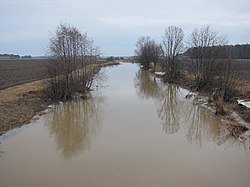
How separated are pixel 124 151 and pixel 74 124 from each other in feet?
16.4

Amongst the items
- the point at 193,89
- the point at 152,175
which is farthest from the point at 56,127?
the point at 193,89

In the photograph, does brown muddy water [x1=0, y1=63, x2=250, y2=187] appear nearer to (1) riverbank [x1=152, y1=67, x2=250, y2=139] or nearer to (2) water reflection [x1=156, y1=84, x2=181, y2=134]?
(2) water reflection [x1=156, y1=84, x2=181, y2=134]

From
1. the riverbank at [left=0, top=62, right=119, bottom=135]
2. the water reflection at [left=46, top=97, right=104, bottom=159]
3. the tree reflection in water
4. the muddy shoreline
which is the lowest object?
the tree reflection in water

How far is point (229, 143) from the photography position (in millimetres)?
11844

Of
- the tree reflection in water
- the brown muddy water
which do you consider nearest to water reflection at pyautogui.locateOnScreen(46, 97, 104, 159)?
the brown muddy water

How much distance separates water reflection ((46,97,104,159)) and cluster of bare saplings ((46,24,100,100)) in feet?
5.11

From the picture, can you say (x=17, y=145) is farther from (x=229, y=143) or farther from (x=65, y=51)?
(x=65, y=51)

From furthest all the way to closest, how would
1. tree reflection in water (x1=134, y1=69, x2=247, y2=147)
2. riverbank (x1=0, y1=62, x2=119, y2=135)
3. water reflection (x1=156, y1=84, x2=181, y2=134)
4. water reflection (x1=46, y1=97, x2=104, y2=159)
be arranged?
1. water reflection (x1=156, y1=84, x2=181, y2=134)
2. riverbank (x1=0, y1=62, x2=119, y2=135)
3. tree reflection in water (x1=134, y1=69, x2=247, y2=147)
4. water reflection (x1=46, y1=97, x2=104, y2=159)

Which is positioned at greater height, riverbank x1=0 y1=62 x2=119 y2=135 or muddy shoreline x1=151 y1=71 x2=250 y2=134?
riverbank x1=0 y1=62 x2=119 y2=135

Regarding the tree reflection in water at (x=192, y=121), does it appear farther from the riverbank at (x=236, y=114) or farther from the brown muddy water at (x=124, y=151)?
the riverbank at (x=236, y=114)

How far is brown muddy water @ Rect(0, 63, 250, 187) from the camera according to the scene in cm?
845

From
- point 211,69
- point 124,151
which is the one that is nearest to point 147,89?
point 211,69

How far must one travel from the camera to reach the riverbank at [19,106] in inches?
554

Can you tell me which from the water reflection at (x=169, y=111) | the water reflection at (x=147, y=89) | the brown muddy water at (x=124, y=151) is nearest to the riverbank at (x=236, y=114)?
the brown muddy water at (x=124, y=151)
